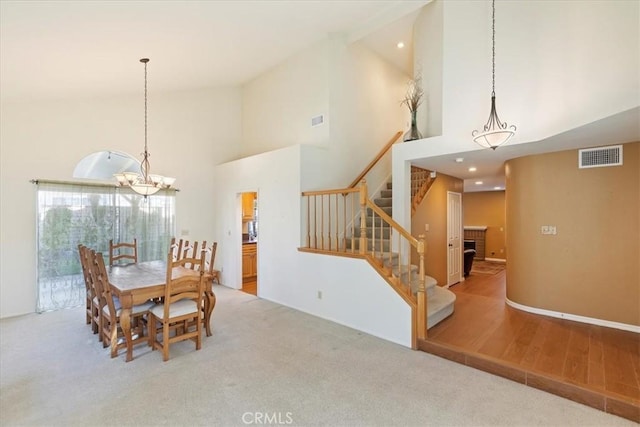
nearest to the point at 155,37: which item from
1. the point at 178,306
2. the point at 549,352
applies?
the point at 178,306

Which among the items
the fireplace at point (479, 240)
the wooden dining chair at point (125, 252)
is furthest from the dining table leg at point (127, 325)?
the fireplace at point (479, 240)

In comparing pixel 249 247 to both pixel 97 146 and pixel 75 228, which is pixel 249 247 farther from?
pixel 97 146

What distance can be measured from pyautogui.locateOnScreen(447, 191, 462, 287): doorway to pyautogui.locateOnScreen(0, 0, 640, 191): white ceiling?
2.18 feet

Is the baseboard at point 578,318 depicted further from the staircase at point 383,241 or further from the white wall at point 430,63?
the white wall at point 430,63

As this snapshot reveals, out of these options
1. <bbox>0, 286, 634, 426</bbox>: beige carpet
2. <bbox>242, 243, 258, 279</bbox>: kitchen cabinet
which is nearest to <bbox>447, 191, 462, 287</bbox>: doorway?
<bbox>0, 286, 634, 426</bbox>: beige carpet

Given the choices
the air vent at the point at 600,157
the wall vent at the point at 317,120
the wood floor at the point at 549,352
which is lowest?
the wood floor at the point at 549,352

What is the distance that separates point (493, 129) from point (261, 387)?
3.89 meters

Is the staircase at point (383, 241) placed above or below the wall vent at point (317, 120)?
below

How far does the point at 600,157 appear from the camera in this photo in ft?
13.0

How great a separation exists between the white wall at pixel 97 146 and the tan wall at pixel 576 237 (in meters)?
6.08

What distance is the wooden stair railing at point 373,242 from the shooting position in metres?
3.52

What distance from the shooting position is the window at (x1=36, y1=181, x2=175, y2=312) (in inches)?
187

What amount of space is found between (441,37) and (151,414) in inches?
230

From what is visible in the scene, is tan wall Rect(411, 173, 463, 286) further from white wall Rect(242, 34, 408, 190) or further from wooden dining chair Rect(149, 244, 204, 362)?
wooden dining chair Rect(149, 244, 204, 362)
